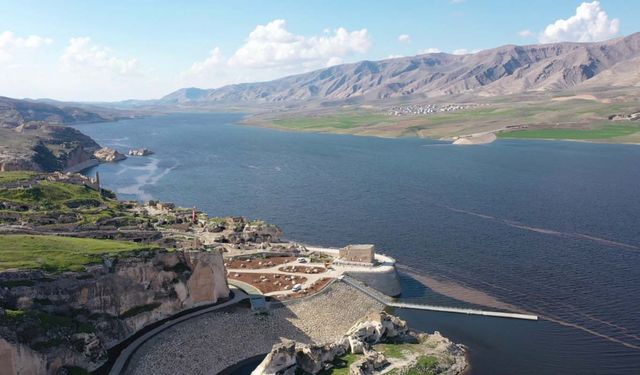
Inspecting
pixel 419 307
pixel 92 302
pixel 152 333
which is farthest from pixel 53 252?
pixel 419 307

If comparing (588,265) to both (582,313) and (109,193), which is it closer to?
(582,313)

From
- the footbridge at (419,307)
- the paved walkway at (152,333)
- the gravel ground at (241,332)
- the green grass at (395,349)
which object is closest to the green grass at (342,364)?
the green grass at (395,349)

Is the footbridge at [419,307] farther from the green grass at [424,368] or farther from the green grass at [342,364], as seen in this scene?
the green grass at [342,364]

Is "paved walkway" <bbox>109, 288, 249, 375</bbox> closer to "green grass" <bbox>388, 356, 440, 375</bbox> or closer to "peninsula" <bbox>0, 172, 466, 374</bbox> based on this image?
"peninsula" <bbox>0, 172, 466, 374</bbox>

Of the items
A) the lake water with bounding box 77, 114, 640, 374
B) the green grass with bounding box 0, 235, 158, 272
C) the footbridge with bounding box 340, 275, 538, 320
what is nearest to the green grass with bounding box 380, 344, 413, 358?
the lake water with bounding box 77, 114, 640, 374

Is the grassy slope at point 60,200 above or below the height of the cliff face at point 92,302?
above

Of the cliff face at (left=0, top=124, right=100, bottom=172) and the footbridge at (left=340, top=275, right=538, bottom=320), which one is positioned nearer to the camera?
the footbridge at (left=340, top=275, right=538, bottom=320)

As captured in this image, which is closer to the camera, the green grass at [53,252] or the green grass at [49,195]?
the green grass at [53,252]
